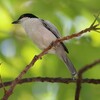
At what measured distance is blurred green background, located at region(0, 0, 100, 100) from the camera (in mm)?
2613

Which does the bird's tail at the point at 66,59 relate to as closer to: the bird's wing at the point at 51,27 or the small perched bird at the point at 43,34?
the small perched bird at the point at 43,34

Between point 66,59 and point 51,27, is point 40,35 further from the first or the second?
point 66,59

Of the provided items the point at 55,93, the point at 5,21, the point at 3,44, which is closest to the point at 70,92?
the point at 55,93

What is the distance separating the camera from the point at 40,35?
2.84 m

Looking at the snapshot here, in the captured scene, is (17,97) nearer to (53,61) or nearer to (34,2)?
(53,61)

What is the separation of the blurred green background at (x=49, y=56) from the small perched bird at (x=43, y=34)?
0.27 feet

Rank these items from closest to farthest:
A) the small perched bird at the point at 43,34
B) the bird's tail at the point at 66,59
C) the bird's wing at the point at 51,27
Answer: the bird's tail at the point at 66,59
the small perched bird at the point at 43,34
the bird's wing at the point at 51,27

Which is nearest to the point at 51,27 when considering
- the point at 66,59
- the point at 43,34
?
the point at 43,34

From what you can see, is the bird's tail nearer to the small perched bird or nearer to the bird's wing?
the small perched bird

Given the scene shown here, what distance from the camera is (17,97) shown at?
258 cm

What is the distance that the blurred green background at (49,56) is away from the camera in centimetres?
261

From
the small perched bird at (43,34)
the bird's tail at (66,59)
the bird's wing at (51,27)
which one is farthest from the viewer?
the bird's wing at (51,27)

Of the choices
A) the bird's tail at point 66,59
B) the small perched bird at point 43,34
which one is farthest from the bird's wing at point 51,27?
the bird's tail at point 66,59

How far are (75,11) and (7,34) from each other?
63 cm
